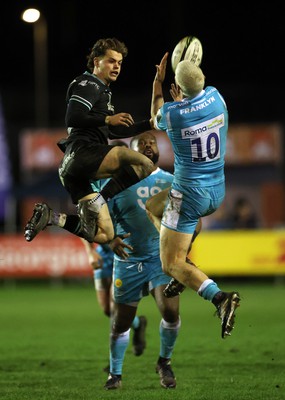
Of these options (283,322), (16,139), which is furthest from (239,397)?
(16,139)

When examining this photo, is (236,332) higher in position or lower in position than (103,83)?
lower

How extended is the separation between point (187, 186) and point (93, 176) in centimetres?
103

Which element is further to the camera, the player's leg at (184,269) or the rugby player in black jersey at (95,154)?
the rugby player in black jersey at (95,154)

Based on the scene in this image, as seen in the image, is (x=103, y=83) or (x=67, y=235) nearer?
(x=103, y=83)

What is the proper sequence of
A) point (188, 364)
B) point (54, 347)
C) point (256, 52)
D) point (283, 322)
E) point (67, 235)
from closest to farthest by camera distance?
1. point (188, 364)
2. point (54, 347)
3. point (283, 322)
4. point (67, 235)
5. point (256, 52)

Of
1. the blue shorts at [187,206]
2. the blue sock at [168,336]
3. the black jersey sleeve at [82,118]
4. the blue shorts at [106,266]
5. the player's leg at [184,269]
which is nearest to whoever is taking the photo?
the player's leg at [184,269]

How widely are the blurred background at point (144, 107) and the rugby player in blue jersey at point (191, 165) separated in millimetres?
14084

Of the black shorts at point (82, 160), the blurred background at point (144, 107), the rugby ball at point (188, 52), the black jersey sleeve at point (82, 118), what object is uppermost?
the rugby ball at point (188, 52)

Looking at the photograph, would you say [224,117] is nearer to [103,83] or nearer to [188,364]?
[103,83]

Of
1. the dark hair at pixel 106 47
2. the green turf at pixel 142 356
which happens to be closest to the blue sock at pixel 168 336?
the green turf at pixel 142 356

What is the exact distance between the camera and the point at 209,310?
60.5 feet

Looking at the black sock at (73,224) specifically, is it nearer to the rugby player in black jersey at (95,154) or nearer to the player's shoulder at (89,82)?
the rugby player in black jersey at (95,154)

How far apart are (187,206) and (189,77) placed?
123cm

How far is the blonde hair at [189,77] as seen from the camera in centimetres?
869
